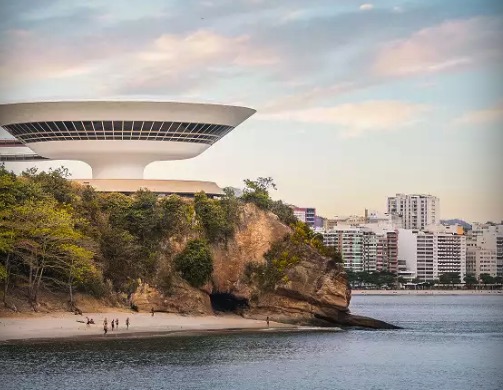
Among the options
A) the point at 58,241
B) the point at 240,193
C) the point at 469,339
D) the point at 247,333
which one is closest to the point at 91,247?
the point at 58,241

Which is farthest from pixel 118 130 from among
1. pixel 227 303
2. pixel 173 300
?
pixel 173 300

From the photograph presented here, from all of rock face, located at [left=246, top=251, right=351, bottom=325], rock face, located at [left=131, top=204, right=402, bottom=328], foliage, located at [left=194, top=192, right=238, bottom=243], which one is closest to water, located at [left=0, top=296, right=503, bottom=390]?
rock face, located at [left=246, top=251, right=351, bottom=325]

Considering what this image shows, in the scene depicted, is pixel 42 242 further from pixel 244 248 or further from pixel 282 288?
pixel 282 288

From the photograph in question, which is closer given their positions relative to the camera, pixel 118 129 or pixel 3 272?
pixel 3 272

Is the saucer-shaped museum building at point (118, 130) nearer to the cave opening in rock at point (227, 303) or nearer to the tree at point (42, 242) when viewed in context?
the cave opening in rock at point (227, 303)

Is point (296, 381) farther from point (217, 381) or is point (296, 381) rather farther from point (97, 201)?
point (97, 201)

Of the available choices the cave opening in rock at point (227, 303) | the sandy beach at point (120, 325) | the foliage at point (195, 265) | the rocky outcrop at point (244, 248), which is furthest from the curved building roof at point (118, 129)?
the sandy beach at point (120, 325)
